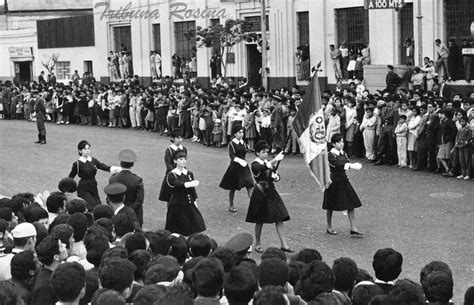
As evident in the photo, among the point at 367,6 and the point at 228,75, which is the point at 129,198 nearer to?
the point at 367,6

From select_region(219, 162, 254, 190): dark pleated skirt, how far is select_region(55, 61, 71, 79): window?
33.5 m

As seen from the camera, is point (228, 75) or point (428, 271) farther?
point (228, 75)

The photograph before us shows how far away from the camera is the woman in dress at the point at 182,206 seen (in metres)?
12.4

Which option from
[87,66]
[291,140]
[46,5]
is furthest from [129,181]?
[46,5]

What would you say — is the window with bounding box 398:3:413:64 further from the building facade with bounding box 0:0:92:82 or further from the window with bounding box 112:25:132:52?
the building facade with bounding box 0:0:92:82

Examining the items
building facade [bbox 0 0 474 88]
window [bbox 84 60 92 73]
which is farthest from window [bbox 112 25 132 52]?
window [bbox 84 60 92 73]

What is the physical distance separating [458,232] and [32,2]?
47116 mm

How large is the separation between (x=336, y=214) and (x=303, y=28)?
1844 centimetres

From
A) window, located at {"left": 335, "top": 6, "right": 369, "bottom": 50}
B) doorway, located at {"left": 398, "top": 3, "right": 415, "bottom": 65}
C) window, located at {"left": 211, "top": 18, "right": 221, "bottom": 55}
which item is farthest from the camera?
window, located at {"left": 211, "top": 18, "right": 221, "bottom": 55}

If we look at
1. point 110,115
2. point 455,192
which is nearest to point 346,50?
point 110,115

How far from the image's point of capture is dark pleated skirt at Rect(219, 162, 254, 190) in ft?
51.4

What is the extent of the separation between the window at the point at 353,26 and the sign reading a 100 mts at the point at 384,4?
13.8 feet

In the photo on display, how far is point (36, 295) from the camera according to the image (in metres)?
7.16

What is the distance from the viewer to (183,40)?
1558 inches
